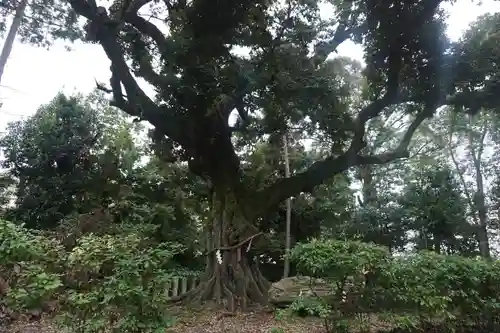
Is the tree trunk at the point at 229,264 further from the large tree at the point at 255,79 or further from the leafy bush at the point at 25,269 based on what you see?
the leafy bush at the point at 25,269

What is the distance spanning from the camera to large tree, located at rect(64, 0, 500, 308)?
6.22m

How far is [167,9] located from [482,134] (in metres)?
9.78

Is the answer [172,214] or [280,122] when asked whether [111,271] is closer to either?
[280,122]

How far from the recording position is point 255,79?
6.05 metres

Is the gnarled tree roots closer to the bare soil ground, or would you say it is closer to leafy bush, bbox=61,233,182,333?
the bare soil ground

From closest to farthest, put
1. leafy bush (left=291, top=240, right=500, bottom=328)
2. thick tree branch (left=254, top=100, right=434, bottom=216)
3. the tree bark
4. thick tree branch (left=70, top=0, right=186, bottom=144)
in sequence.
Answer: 1. leafy bush (left=291, top=240, right=500, bottom=328)
2. thick tree branch (left=70, top=0, right=186, bottom=144)
3. thick tree branch (left=254, top=100, right=434, bottom=216)
4. the tree bark

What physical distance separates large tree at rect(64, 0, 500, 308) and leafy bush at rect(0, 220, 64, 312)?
3.90 m

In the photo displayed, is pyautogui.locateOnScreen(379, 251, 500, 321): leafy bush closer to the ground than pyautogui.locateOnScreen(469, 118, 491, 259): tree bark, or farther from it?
closer to the ground

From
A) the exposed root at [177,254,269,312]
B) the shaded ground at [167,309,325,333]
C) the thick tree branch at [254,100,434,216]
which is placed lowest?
the shaded ground at [167,309,325,333]

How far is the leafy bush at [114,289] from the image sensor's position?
2.90 m

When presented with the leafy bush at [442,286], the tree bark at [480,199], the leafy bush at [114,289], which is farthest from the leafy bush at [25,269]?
the tree bark at [480,199]

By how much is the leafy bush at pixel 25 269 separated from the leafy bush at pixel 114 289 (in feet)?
0.62

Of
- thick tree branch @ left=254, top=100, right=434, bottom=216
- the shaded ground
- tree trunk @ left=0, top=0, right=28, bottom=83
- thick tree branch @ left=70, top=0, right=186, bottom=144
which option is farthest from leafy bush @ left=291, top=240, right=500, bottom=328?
tree trunk @ left=0, top=0, right=28, bottom=83

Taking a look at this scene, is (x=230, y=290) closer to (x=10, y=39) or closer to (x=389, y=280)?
(x=389, y=280)
